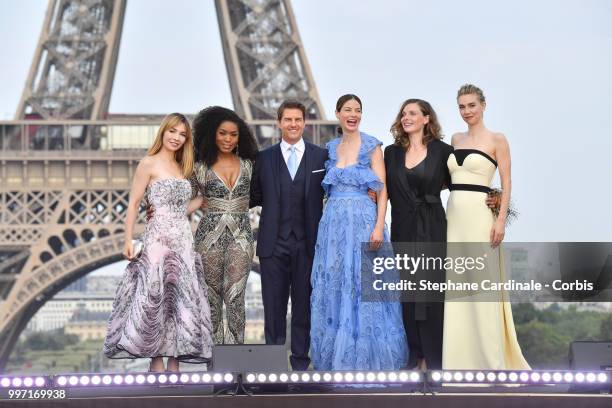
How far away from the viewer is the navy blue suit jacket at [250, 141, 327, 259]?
8.11 m

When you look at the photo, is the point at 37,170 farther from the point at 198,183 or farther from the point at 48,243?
the point at 198,183

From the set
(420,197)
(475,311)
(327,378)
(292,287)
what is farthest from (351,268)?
(327,378)

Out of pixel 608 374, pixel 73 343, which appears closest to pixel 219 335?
pixel 608 374

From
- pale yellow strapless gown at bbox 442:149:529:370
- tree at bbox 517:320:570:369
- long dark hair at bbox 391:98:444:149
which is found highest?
long dark hair at bbox 391:98:444:149

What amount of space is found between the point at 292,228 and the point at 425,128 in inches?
45.3

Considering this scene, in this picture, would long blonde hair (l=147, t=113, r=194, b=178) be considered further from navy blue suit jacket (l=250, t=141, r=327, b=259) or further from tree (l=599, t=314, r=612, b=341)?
tree (l=599, t=314, r=612, b=341)

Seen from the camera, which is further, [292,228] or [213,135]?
[213,135]

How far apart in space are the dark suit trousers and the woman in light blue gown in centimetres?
18

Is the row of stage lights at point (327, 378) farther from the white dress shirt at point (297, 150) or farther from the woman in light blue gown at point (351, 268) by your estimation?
the white dress shirt at point (297, 150)

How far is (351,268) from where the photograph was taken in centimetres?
780

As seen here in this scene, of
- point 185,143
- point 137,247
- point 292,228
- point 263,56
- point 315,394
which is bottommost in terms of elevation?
point 315,394

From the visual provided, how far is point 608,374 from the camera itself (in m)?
6.90

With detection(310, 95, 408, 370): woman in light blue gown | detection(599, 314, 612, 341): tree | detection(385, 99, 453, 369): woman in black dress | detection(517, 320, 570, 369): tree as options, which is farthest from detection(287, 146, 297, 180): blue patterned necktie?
detection(517, 320, 570, 369): tree

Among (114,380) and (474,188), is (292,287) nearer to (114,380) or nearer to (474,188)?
(474,188)
